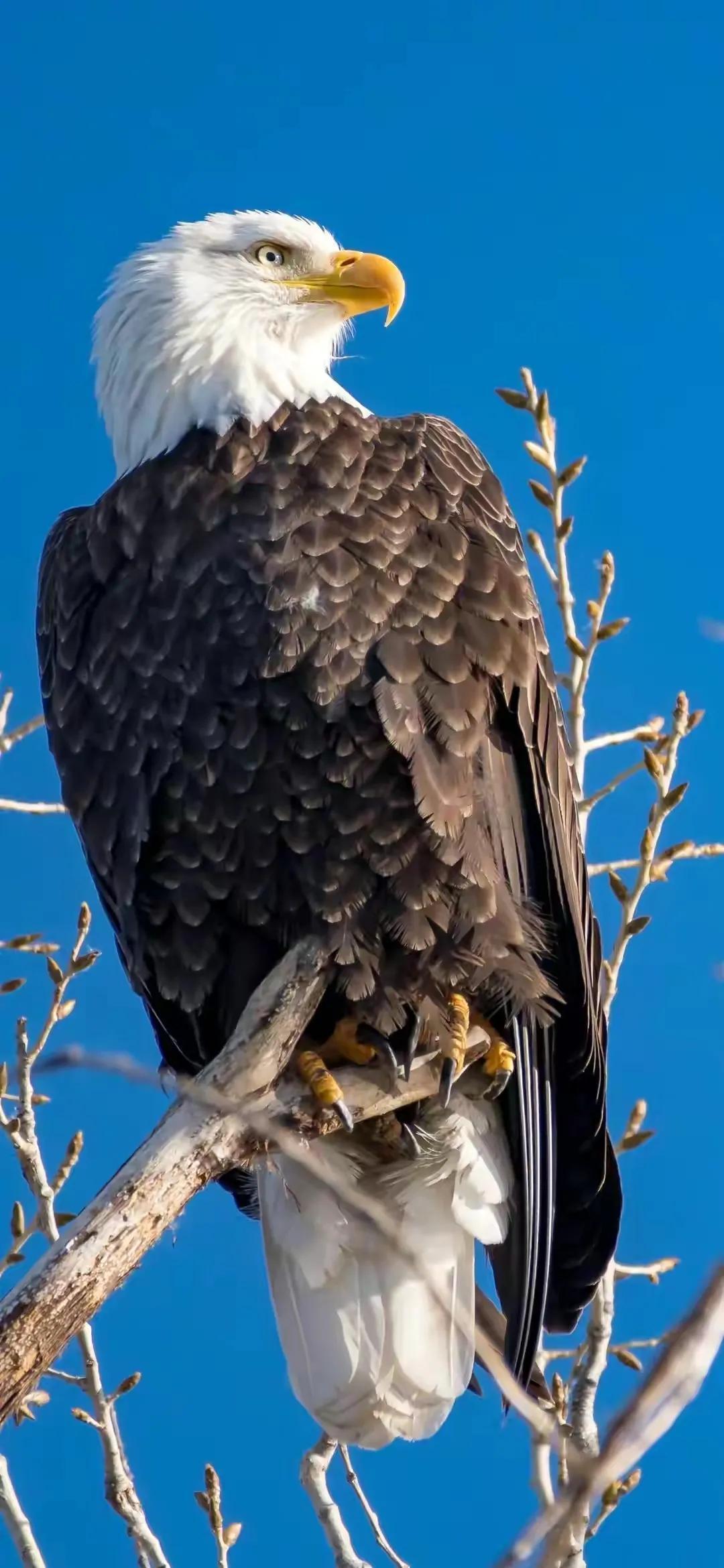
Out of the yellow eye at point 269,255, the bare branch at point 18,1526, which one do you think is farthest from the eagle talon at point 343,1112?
the yellow eye at point 269,255

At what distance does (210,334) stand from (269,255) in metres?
0.32

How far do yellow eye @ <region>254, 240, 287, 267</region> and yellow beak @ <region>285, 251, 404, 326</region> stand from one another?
3.2 inches

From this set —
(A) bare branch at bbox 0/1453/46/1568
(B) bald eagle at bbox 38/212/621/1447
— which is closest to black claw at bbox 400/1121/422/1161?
(B) bald eagle at bbox 38/212/621/1447

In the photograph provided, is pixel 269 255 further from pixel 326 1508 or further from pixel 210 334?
pixel 326 1508

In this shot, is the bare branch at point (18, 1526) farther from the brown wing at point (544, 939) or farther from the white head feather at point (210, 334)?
the white head feather at point (210, 334)

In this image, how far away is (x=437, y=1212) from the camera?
409 centimetres

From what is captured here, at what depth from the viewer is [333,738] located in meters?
3.47

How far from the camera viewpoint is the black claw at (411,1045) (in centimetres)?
363

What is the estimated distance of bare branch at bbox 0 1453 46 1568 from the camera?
143 inches

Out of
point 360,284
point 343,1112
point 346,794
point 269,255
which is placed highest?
point 269,255

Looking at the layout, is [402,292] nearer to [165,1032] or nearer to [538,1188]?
[165,1032]

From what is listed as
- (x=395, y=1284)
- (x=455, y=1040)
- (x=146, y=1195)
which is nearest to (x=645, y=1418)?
(x=146, y=1195)

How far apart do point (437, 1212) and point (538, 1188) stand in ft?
0.98

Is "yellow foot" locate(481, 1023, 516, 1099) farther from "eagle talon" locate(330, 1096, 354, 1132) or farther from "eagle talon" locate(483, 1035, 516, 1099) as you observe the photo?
"eagle talon" locate(330, 1096, 354, 1132)
